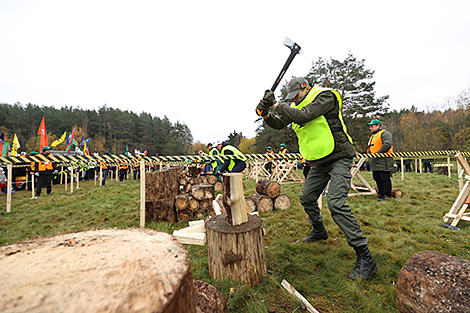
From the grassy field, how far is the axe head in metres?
2.61

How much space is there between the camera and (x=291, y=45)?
2826 millimetres

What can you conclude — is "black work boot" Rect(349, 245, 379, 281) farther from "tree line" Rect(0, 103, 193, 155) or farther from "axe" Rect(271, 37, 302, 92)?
"tree line" Rect(0, 103, 193, 155)

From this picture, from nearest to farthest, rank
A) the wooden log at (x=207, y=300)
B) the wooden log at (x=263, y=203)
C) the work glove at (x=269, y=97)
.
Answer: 1. the wooden log at (x=207, y=300)
2. the work glove at (x=269, y=97)
3. the wooden log at (x=263, y=203)

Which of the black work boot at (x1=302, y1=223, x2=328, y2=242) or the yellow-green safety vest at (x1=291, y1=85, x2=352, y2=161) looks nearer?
the yellow-green safety vest at (x1=291, y1=85, x2=352, y2=161)

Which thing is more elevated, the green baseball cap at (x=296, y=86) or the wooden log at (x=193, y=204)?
the green baseball cap at (x=296, y=86)

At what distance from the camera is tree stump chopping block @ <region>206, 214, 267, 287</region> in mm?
2082

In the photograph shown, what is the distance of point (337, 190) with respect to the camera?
2.25m

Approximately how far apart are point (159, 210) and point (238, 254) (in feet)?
8.83

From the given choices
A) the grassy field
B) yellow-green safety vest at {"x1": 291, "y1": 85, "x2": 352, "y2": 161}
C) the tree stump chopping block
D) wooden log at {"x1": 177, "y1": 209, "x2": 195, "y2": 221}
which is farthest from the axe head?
wooden log at {"x1": 177, "y1": 209, "x2": 195, "y2": 221}

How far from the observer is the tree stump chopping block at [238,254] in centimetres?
208

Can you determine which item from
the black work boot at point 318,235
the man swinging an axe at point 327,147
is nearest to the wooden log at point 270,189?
the black work boot at point 318,235

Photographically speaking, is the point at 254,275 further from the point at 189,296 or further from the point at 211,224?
the point at 189,296

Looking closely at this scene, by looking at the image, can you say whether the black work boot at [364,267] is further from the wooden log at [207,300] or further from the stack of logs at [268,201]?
the stack of logs at [268,201]

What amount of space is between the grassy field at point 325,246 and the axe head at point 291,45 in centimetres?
261
